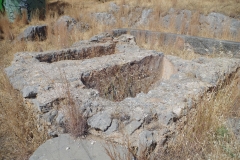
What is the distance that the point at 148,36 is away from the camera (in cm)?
777

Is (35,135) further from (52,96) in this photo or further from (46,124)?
(52,96)

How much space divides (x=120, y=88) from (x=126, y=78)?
1.17ft

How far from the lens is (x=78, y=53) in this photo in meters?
5.61

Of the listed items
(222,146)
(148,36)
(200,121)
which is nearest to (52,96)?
(200,121)

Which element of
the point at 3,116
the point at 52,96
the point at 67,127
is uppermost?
the point at 52,96

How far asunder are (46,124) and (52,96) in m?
0.41

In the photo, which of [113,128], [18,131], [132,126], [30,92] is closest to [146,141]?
[132,126]

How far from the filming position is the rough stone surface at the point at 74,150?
2379mm

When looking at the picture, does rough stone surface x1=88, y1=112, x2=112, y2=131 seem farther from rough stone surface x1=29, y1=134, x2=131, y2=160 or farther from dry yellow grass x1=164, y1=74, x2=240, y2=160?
dry yellow grass x1=164, y1=74, x2=240, y2=160

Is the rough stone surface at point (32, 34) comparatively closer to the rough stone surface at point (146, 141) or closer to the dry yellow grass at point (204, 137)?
the rough stone surface at point (146, 141)

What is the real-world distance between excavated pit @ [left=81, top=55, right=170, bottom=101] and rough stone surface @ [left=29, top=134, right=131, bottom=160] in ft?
4.99

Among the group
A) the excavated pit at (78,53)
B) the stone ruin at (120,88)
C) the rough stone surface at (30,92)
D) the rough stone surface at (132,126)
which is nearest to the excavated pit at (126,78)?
the stone ruin at (120,88)

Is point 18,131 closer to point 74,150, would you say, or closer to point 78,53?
point 74,150

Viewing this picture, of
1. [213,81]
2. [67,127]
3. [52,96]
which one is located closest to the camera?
[67,127]
